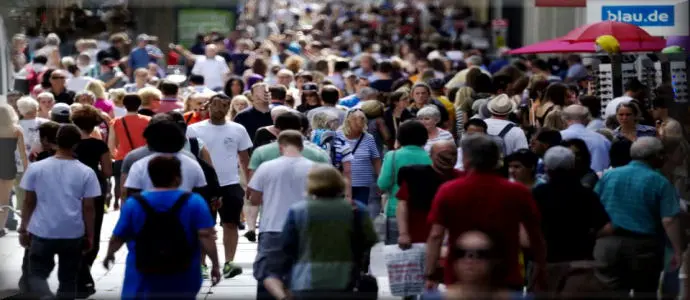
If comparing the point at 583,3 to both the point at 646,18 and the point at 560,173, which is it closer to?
the point at 646,18

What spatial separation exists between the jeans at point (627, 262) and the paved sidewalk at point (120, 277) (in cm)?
200

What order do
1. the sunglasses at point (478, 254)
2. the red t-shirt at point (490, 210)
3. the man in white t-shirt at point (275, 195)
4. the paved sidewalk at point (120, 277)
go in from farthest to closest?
the paved sidewalk at point (120, 277)
the man in white t-shirt at point (275, 195)
the red t-shirt at point (490, 210)
the sunglasses at point (478, 254)

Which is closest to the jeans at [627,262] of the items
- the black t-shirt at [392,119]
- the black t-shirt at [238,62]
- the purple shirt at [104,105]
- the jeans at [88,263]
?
the jeans at [88,263]

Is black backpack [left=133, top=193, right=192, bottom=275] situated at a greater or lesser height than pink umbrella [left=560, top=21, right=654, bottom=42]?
lesser

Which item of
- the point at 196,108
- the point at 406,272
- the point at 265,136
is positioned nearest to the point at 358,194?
the point at 265,136

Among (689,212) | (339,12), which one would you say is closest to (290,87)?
Result: (689,212)

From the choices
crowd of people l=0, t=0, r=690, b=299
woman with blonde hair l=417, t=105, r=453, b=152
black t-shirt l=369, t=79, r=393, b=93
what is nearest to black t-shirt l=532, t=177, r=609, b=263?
crowd of people l=0, t=0, r=690, b=299

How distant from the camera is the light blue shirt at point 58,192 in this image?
35.0 feet

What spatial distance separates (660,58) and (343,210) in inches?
280

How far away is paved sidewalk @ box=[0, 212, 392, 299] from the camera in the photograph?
1195 centimetres

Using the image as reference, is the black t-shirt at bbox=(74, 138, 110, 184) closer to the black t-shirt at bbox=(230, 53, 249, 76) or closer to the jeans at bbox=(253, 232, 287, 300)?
the jeans at bbox=(253, 232, 287, 300)

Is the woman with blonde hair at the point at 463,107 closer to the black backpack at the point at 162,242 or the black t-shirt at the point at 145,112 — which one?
the black t-shirt at the point at 145,112

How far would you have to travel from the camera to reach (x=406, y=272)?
9.77 metres

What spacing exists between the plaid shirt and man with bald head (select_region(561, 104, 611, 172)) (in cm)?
220
